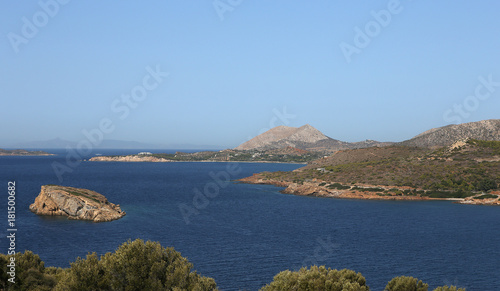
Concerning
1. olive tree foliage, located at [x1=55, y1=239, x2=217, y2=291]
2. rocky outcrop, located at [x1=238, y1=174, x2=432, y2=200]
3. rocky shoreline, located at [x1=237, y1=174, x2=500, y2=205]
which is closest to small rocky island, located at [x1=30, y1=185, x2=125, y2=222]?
olive tree foliage, located at [x1=55, y1=239, x2=217, y2=291]

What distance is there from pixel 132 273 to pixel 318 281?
12.5 meters

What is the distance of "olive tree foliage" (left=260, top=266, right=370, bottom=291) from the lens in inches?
1014

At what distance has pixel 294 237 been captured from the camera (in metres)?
70.3

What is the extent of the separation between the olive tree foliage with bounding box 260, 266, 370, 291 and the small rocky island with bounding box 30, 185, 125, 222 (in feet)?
210

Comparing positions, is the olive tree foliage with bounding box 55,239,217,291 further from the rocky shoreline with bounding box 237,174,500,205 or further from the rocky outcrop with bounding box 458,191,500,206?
the rocky outcrop with bounding box 458,191,500,206

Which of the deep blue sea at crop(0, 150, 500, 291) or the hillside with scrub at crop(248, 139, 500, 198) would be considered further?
the hillside with scrub at crop(248, 139, 500, 198)

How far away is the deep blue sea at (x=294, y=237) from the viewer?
2026 inches

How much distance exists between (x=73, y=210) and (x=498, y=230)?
84.1 m

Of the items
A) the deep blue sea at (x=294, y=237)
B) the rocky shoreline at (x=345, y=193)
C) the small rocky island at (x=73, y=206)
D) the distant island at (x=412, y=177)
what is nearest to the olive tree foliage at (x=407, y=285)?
the deep blue sea at (x=294, y=237)

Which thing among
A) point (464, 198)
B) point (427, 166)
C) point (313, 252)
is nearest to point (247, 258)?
point (313, 252)

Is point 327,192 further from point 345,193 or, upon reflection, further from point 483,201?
point 483,201

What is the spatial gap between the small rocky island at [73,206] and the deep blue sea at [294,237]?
294 cm

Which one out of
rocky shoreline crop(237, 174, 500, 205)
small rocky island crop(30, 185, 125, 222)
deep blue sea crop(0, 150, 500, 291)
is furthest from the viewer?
rocky shoreline crop(237, 174, 500, 205)

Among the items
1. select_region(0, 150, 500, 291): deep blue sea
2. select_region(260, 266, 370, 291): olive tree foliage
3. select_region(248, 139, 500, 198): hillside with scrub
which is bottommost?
select_region(0, 150, 500, 291): deep blue sea
